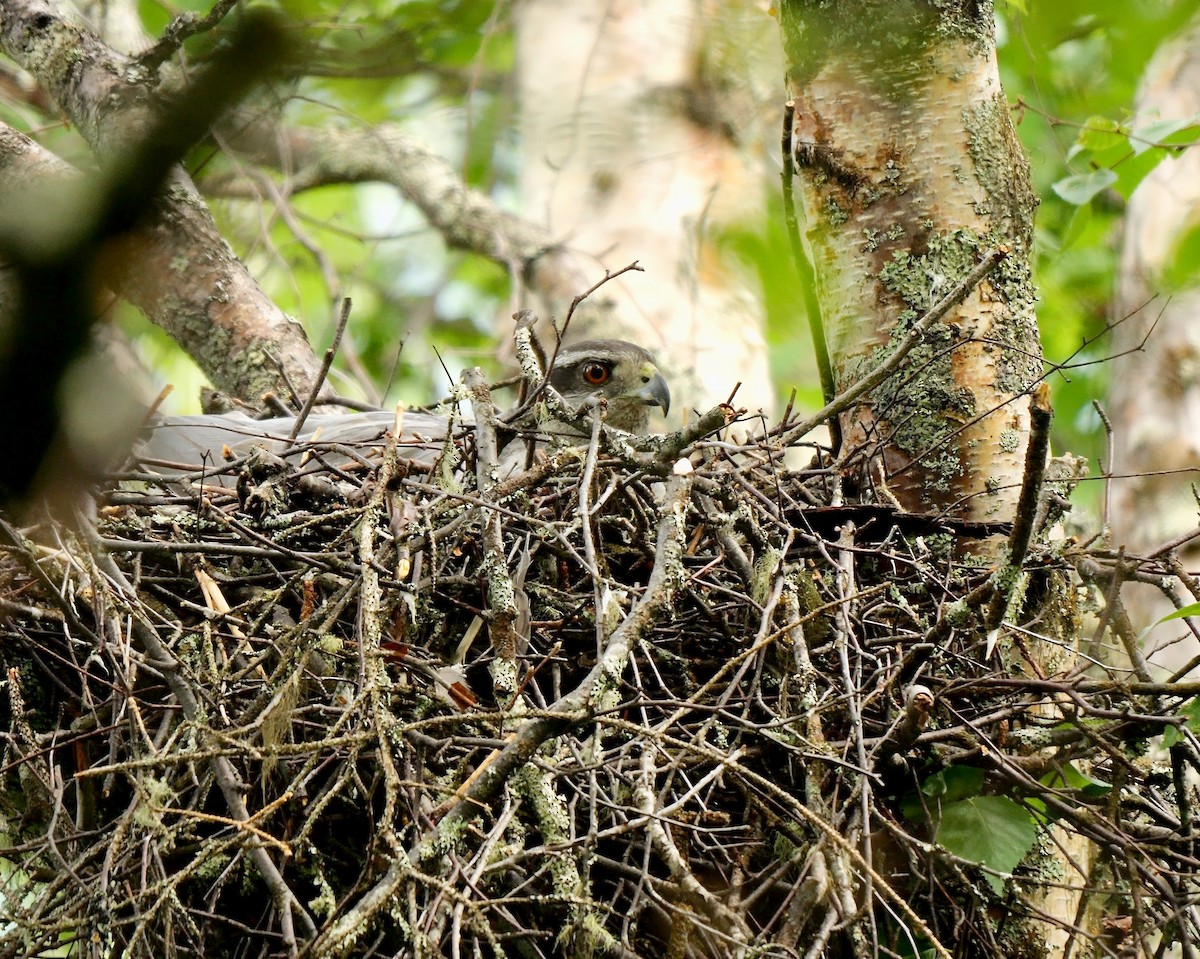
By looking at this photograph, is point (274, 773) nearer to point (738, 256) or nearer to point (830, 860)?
point (830, 860)

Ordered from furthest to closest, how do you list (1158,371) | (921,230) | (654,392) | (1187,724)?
(1158,371)
(654,392)
(921,230)
(1187,724)

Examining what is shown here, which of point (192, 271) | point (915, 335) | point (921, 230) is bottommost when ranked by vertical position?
point (192, 271)

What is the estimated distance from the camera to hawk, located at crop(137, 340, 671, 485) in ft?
12.6

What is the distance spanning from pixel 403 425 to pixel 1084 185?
9.15ft

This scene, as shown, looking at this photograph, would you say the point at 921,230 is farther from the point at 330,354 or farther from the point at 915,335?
the point at 330,354

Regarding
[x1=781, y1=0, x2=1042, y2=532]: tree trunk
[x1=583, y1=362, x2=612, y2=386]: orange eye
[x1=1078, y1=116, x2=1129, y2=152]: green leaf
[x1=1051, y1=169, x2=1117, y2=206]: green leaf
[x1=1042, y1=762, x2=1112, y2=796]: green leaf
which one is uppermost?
[x1=1078, y1=116, x2=1129, y2=152]: green leaf

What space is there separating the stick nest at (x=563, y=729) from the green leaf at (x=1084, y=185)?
1.83 meters

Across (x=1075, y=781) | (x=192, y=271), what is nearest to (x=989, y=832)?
(x=1075, y=781)

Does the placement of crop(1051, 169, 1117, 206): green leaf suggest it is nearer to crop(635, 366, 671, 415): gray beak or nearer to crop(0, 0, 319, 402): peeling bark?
crop(635, 366, 671, 415): gray beak

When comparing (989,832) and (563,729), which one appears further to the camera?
(989,832)

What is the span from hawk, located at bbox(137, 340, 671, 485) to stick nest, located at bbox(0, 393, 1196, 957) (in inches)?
17.5

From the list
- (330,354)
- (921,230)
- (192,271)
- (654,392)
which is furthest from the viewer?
(654,392)

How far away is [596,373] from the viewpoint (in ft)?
17.0

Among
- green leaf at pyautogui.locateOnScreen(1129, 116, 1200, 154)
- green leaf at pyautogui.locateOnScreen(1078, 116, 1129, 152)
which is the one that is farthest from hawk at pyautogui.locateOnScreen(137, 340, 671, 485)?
green leaf at pyautogui.locateOnScreen(1129, 116, 1200, 154)
